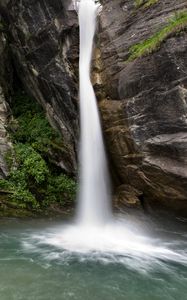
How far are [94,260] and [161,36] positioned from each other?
20.5ft

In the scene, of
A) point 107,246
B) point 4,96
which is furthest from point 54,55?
point 107,246

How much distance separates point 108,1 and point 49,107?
14.4 ft

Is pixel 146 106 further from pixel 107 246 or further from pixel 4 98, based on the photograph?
pixel 4 98

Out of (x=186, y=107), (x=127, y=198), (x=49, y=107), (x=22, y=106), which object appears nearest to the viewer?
(x=186, y=107)

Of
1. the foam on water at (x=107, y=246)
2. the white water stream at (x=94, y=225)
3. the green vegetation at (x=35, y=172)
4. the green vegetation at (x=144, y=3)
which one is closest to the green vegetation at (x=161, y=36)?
the green vegetation at (x=144, y=3)

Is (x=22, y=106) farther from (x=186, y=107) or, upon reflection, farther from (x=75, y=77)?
(x=186, y=107)

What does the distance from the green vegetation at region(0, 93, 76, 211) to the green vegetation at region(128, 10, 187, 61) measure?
442cm

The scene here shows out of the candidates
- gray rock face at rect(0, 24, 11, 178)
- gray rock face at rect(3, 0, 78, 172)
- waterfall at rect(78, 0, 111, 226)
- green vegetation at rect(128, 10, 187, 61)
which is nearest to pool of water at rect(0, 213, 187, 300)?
waterfall at rect(78, 0, 111, 226)

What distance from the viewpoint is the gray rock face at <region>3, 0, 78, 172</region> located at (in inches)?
491

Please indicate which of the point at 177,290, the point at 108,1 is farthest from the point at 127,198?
the point at 108,1

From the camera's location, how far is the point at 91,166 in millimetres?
11531

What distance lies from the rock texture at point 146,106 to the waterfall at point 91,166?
0.36 m

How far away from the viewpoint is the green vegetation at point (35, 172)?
11523mm

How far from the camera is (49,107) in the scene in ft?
44.2
